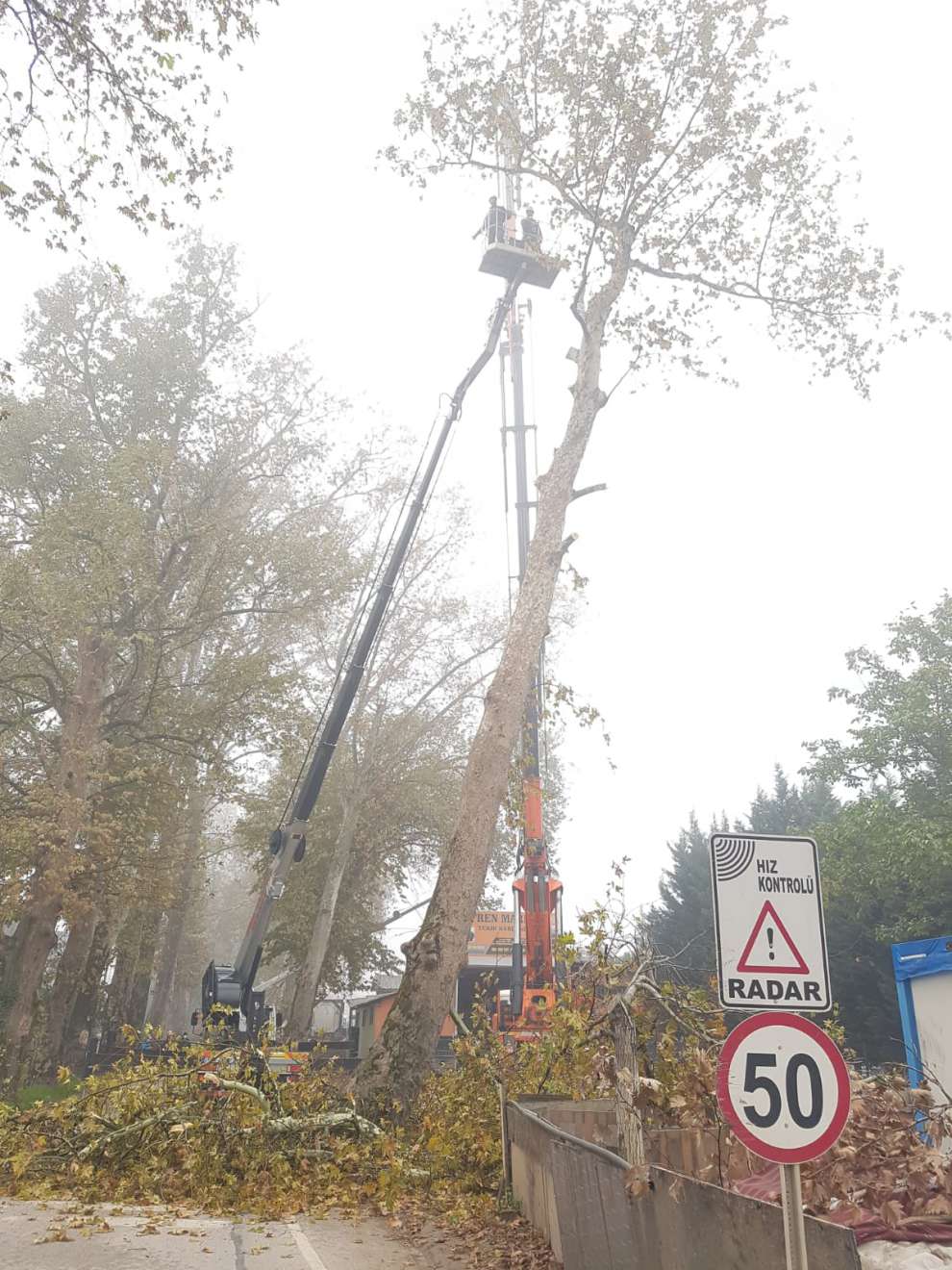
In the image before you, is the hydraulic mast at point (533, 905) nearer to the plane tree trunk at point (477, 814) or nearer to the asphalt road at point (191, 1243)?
the plane tree trunk at point (477, 814)

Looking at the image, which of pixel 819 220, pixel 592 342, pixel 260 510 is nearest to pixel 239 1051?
pixel 592 342

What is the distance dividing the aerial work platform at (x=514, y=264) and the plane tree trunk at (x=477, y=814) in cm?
288

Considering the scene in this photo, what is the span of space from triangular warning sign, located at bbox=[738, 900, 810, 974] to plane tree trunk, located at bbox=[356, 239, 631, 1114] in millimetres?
6778

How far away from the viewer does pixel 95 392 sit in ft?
72.0

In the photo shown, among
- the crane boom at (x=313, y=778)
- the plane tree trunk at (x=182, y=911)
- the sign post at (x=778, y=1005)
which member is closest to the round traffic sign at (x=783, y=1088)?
the sign post at (x=778, y=1005)

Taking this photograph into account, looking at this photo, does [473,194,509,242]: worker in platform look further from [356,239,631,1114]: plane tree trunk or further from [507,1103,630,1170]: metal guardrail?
[507,1103,630,1170]: metal guardrail

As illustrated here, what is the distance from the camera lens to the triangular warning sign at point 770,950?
4.65 m

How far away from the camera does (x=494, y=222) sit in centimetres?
1770

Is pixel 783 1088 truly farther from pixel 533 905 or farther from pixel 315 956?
pixel 315 956

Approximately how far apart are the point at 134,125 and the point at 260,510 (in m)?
16.5

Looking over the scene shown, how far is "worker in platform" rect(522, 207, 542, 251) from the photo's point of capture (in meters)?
17.1

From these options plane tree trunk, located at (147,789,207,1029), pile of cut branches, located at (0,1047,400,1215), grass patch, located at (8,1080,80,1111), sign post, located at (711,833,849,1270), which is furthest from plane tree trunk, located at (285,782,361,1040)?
sign post, located at (711,833,849,1270)

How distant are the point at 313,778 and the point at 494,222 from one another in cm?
1009

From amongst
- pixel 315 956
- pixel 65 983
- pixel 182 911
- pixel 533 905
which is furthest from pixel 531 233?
pixel 182 911
